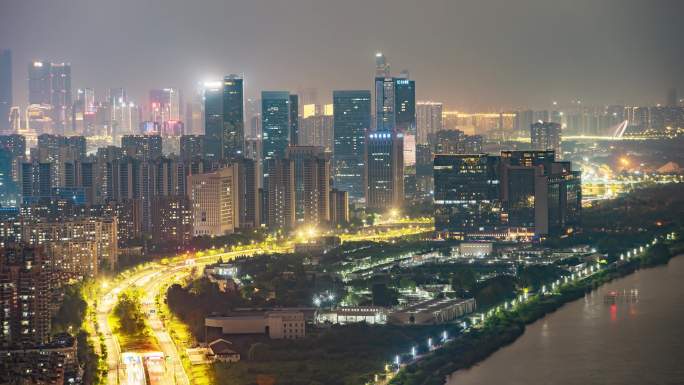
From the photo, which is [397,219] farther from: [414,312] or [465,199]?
[414,312]

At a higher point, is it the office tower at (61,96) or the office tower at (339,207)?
the office tower at (61,96)

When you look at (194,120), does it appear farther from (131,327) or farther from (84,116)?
(131,327)

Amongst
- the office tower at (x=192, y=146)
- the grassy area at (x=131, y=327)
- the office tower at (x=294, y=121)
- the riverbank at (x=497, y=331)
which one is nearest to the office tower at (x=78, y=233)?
the grassy area at (x=131, y=327)

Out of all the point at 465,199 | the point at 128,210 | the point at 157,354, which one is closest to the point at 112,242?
the point at 128,210

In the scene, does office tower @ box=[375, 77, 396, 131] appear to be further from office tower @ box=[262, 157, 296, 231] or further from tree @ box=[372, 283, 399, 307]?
tree @ box=[372, 283, 399, 307]

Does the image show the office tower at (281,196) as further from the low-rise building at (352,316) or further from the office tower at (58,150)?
the low-rise building at (352,316)
